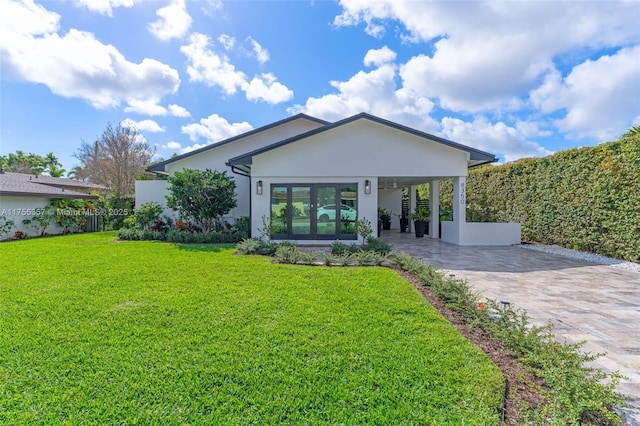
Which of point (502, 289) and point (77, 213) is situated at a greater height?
point (77, 213)

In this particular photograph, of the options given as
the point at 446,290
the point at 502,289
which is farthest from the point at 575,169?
the point at 446,290

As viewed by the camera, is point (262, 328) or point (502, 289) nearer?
point (262, 328)

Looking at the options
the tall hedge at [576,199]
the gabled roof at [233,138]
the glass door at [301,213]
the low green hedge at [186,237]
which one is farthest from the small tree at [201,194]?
the tall hedge at [576,199]

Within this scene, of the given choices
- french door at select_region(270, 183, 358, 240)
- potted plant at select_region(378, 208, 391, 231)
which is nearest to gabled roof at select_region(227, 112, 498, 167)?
french door at select_region(270, 183, 358, 240)

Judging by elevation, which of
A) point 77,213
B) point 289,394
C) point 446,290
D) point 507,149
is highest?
point 507,149

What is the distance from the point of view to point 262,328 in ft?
14.3

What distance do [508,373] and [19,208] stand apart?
21926mm

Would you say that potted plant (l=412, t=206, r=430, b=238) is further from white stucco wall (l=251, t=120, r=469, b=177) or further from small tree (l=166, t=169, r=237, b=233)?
small tree (l=166, t=169, r=237, b=233)

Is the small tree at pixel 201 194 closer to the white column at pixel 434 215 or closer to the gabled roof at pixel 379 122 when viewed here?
the gabled roof at pixel 379 122

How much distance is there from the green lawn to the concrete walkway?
177 cm

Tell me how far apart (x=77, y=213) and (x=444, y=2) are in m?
21.9

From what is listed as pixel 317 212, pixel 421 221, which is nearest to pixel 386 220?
pixel 421 221

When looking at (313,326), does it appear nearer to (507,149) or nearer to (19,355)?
(19,355)

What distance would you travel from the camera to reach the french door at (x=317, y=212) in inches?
488
